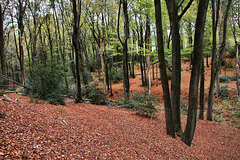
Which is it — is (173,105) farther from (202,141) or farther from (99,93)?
(99,93)

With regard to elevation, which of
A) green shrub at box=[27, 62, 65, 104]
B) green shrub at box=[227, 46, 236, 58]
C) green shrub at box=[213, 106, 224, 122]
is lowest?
green shrub at box=[213, 106, 224, 122]

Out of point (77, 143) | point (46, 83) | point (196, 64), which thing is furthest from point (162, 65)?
point (46, 83)

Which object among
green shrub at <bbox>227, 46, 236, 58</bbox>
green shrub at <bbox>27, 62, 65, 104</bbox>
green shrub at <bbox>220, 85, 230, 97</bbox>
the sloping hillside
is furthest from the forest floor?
green shrub at <bbox>227, 46, 236, 58</bbox>

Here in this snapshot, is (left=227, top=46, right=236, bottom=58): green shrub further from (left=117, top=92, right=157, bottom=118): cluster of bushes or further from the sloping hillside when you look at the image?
(left=117, top=92, right=157, bottom=118): cluster of bushes

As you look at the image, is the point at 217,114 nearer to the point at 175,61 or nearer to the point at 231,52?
the point at 175,61

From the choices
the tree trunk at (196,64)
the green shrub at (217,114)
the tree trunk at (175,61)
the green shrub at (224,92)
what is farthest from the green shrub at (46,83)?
the green shrub at (224,92)

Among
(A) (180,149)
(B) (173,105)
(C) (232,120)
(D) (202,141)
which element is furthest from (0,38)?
(C) (232,120)

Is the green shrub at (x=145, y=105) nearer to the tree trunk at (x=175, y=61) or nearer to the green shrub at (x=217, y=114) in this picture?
the tree trunk at (x=175, y=61)

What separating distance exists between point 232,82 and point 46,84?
62.2 feet

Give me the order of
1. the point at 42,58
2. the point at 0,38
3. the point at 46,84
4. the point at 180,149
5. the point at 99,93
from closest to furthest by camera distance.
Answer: the point at 180,149 < the point at 46,84 < the point at 42,58 < the point at 0,38 < the point at 99,93

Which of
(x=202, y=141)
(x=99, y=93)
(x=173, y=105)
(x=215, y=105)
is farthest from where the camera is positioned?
(x=215, y=105)

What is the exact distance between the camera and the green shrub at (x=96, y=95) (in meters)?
10.3

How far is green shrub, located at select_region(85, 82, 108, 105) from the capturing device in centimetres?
1031

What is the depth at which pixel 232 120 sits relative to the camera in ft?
32.0
